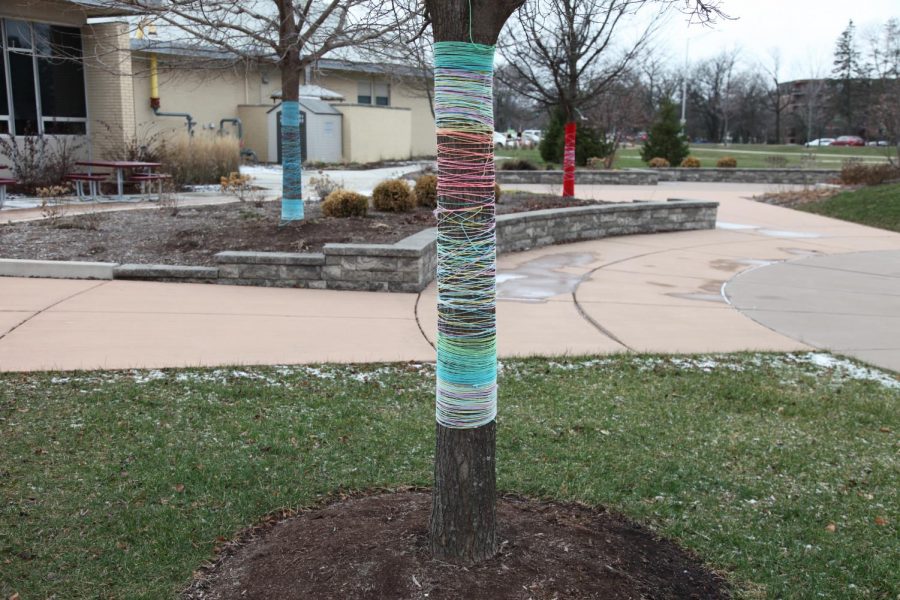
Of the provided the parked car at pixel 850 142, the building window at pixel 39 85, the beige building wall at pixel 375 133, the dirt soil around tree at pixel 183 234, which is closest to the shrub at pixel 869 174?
the dirt soil around tree at pixel 183 234

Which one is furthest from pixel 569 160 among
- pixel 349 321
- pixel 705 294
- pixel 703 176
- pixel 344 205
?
pixel 703 176

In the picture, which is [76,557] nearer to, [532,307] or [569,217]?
[532,307]

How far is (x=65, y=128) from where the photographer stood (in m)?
17.4

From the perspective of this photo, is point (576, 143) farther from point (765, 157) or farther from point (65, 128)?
point (765, 157)

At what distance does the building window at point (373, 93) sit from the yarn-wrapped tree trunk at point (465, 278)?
1293 inches

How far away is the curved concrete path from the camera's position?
23.0ft

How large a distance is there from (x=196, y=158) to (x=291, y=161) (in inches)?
381

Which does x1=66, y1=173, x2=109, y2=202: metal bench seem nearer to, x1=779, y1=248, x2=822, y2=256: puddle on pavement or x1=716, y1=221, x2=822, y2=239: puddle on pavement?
x1=716, y1=221, x2=822, y2=239: puddle on pavement

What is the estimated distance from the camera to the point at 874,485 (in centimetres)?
Result: 411

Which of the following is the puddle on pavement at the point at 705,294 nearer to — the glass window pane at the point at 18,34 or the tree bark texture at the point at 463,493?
the tree bark texture at the point at 463,493

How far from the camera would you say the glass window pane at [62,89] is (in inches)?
666

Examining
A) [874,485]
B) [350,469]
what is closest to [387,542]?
[350,469]

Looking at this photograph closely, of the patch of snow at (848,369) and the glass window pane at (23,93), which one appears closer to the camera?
the patch of snow at (848,369)

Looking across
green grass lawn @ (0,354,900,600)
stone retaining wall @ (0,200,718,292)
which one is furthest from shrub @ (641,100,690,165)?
green grass lawn @ (0,354,900,600)
